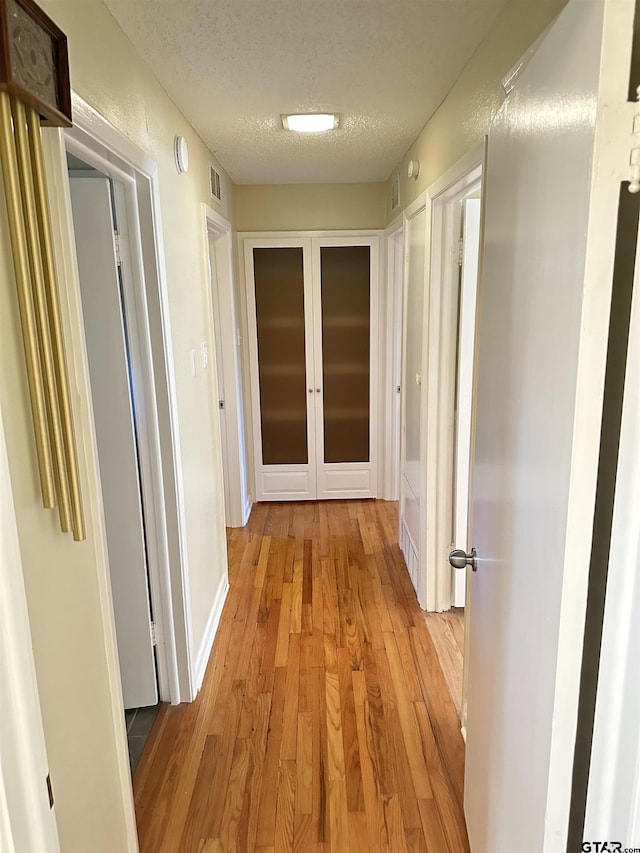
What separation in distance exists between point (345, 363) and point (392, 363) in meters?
0.36

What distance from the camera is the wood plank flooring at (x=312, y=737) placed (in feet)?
5.63

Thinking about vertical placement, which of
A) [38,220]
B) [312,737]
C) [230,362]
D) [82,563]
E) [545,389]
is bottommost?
[312,737]

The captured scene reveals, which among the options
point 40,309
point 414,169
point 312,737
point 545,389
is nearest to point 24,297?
point 40,309

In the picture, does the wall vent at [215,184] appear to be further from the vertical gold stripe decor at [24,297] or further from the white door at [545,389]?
the vertical gold stripe decor at [24,297]

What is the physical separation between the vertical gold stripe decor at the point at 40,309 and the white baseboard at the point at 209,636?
1.56 metres

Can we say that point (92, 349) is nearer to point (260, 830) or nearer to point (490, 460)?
point (490, 460)

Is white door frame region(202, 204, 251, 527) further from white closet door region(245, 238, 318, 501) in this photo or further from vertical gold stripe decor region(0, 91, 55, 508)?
vertical gold stripe decor region(0, 91, 55, 508)

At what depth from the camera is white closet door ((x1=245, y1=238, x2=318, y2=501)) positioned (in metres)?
4.09

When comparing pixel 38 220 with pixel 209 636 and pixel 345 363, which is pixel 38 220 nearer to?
pixel 209 636

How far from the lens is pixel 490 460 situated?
1278 millimetres

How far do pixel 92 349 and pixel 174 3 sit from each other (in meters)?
1.05

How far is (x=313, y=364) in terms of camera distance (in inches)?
167

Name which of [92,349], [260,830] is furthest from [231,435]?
[260,830]

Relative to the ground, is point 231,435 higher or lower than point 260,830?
higher
